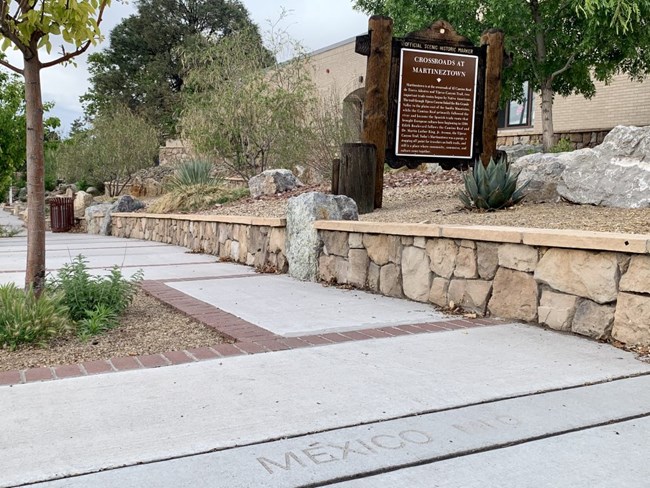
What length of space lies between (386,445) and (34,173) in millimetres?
3624

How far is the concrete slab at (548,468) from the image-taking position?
8.28 feet

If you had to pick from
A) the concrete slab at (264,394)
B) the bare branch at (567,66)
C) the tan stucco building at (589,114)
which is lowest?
the concrete slab at (264,394)

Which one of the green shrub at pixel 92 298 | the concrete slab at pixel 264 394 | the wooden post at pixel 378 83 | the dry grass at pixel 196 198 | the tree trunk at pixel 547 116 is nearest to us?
the concrete slab at pixel 264 394

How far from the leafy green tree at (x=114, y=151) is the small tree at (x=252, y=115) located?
317 inches

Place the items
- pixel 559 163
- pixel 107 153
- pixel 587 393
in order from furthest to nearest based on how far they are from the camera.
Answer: pixel 107 153 → pixel 559 163 → pixel 587 393

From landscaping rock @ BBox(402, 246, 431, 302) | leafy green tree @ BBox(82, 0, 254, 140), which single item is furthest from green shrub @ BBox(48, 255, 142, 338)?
leafy green tree @ BBox(82, 0, 254, 140)

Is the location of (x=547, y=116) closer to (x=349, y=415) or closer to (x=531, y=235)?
(x=531, y=235)

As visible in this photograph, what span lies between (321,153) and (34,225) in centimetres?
983

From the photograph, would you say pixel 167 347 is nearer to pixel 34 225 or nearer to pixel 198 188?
pixel 34 225

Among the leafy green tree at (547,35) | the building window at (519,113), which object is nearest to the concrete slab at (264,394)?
the leafy green tree at (547,35)

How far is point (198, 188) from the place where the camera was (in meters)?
15.5

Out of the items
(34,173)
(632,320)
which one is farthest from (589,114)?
(34,173)

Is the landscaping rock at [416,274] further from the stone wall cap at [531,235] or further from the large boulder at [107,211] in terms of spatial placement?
the large boulder at [107,211]

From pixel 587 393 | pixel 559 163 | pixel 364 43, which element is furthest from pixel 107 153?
pixel 587 393
